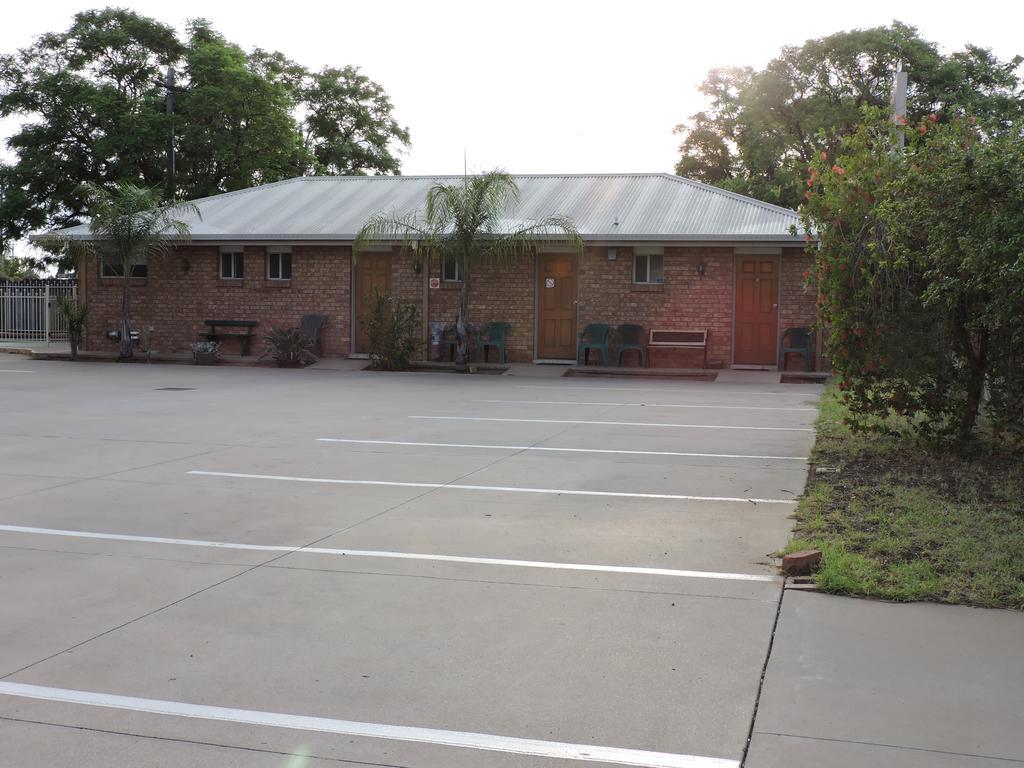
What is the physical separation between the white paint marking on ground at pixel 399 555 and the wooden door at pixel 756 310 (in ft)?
56.4

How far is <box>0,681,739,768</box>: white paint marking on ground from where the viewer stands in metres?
3.31

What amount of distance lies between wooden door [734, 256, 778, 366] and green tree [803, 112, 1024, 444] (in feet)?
39.5

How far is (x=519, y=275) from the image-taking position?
23.4 m

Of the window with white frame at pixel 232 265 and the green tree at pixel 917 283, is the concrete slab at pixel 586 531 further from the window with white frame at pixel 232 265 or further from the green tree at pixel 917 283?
the window with white frame at pixel 232 265

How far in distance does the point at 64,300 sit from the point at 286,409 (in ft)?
46.5

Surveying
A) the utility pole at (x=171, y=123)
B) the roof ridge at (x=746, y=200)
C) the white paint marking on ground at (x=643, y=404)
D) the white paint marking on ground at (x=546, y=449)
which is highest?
the utility pole at (x=171, y=123)

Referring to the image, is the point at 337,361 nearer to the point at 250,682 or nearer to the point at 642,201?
the point at 642,201

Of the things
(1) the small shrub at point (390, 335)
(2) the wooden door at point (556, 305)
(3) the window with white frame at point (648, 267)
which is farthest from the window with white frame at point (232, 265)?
(3) the window with white frame at point (648, 267)

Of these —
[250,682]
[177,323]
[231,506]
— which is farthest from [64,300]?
[250,682]

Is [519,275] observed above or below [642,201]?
below

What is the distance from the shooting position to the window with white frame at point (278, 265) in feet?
82.3

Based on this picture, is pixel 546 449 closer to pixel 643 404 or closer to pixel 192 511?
pixel 192 511

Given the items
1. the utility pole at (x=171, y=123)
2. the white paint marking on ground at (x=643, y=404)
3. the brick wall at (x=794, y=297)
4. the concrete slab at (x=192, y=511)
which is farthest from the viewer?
the utility pole at (x=171, y=123)

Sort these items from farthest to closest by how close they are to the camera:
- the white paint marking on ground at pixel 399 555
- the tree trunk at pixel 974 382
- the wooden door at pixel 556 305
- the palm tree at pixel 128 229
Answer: the palm tree at pixel 128 229
the wooden door at pixel 556 305
the tree trunk at pixel 974 382
the white paint marking on ground at pixel 399 555
